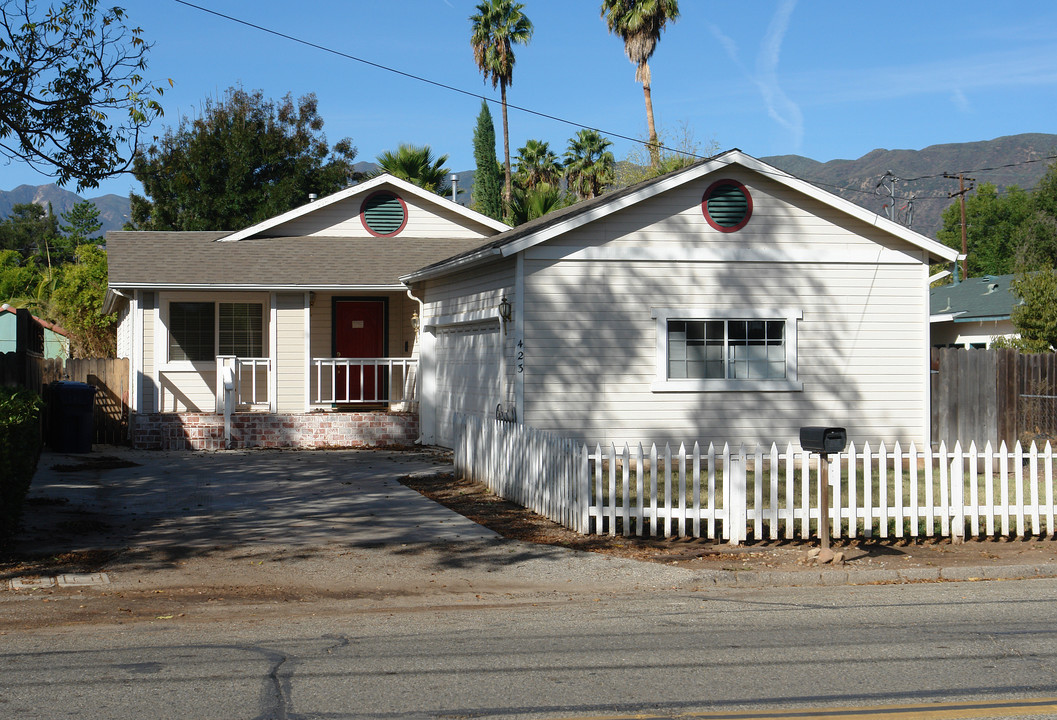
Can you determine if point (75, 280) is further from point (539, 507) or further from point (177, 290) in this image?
point (539, 507)

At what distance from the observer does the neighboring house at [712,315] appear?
15.2 metres

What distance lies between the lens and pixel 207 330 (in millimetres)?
21438

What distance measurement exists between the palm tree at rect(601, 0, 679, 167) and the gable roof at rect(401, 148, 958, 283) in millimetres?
28078

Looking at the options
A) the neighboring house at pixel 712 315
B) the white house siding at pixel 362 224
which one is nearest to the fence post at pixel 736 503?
the neighboring house at pixel 712 315

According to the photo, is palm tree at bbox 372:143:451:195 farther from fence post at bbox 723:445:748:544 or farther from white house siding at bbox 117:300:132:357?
fence post at bbox 723:445:748:544

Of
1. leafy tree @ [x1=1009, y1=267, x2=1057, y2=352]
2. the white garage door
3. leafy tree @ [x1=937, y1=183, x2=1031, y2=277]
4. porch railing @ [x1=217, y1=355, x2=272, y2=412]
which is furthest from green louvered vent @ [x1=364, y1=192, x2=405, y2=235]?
leafy tree @ [x1=937, y1=183, x2=1031, y2=277]

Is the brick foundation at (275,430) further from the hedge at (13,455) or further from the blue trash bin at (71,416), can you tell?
the hedge at (13,455)

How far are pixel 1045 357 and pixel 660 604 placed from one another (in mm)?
13618

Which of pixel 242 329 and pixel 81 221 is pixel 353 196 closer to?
pixel 242 329


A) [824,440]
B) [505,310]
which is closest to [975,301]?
[505,310]

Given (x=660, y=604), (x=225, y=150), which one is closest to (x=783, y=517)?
(x=660, y=604)

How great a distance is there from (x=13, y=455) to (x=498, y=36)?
140ft

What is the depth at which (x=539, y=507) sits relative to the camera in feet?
38.9

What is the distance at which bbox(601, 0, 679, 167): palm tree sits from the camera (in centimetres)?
4319
